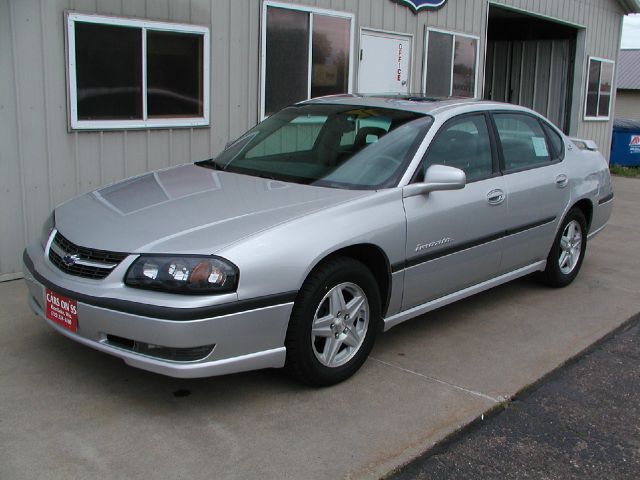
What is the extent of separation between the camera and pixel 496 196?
16.2ft

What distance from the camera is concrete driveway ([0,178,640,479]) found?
10.5 feet

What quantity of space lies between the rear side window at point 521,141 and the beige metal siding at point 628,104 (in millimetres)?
36127

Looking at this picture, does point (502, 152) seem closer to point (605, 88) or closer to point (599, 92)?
point (599, 92)

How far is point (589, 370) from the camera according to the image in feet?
14.7

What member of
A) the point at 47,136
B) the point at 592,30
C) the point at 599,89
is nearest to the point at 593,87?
the point at 599,89

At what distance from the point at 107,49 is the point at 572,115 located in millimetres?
10664

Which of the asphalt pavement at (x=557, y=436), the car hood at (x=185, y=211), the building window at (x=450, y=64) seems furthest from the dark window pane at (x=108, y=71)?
the building window at (x=450, y=64)

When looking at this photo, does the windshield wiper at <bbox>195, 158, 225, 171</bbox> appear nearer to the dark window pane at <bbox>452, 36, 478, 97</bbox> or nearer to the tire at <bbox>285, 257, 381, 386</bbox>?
A: the tire at <bbox>285, 257, 381, 386</bbox>

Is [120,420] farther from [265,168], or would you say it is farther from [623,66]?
[623,66]

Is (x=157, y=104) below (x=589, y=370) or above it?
above

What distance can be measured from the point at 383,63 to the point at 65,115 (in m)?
4.42

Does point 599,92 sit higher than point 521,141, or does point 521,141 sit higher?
point 599,92

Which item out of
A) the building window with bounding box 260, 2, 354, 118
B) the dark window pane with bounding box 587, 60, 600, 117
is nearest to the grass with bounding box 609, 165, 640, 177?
the dark window pane with bounding box 587, 60, 600, 117

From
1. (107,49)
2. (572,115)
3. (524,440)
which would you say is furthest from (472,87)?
(524,440)
